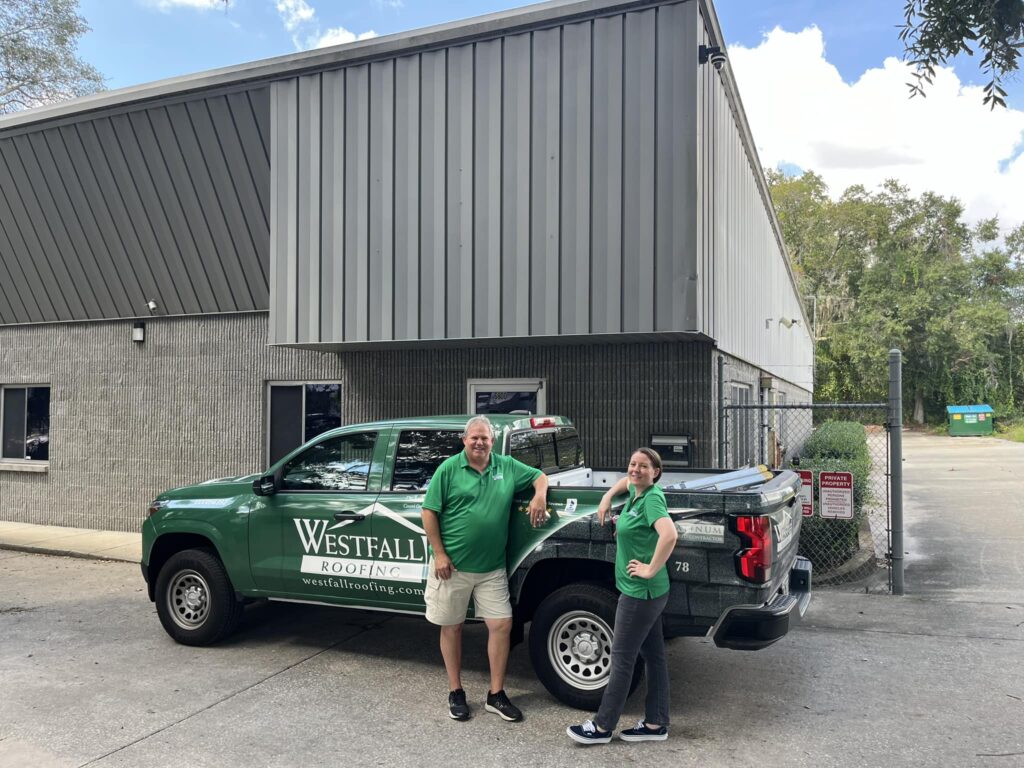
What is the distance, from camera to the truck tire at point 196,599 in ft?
19.1

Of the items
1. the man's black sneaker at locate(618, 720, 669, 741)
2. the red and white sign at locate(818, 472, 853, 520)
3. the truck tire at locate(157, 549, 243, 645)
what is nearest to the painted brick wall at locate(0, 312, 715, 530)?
the red and white sign at locate(818, 472, 853, 520)

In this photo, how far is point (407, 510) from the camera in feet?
16.9

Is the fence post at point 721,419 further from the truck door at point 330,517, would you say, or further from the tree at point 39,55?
the tree at point 39,55

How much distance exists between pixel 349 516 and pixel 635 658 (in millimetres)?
2242

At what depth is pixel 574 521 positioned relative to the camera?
15.0ft

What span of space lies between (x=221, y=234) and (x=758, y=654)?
835 centimetres

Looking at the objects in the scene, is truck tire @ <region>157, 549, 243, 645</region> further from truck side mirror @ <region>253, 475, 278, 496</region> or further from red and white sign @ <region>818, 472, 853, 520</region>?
red and white sign @ <region>818, 472, 853, 520</region>

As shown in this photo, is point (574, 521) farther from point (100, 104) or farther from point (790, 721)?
point (100, 104)

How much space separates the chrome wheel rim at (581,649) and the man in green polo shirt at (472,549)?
0.31m

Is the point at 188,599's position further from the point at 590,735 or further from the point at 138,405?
the point at 138,405

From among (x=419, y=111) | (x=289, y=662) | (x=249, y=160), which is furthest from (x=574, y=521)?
(x=249, y=160)

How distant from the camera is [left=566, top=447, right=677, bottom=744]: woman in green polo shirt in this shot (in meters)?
3.93

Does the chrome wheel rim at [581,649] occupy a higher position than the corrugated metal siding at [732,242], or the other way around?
the corrugated metal siding at [732,242]

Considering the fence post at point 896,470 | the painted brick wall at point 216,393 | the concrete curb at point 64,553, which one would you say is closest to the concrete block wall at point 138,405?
the painted brick wall at point 216,393
